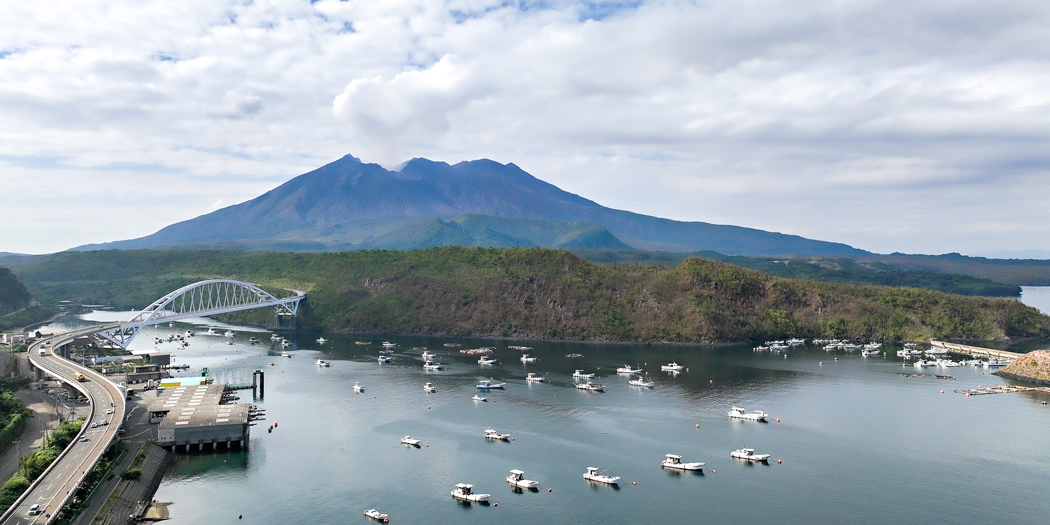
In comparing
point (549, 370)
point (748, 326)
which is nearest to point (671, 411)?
point (549, 370)

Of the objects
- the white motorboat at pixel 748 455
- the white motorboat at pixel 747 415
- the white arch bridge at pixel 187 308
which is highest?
the white arch bridge at pixel 187 308

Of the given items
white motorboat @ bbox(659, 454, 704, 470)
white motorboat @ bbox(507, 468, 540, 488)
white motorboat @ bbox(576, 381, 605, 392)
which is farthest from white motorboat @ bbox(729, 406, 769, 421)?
white motorboat @ bbox(507, 468, 540, 488)

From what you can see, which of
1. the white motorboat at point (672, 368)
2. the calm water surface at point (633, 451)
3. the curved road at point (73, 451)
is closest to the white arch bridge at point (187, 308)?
the calm water surface at point (633, 451)

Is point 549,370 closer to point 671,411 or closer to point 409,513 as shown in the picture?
point 671,411

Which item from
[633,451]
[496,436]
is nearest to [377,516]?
[496,436]

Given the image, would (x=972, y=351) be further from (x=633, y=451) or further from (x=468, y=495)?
(x=468, y=495)

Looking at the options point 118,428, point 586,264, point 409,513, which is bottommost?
point 409,513

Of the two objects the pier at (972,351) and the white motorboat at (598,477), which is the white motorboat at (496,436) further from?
the pier at (972,351)
